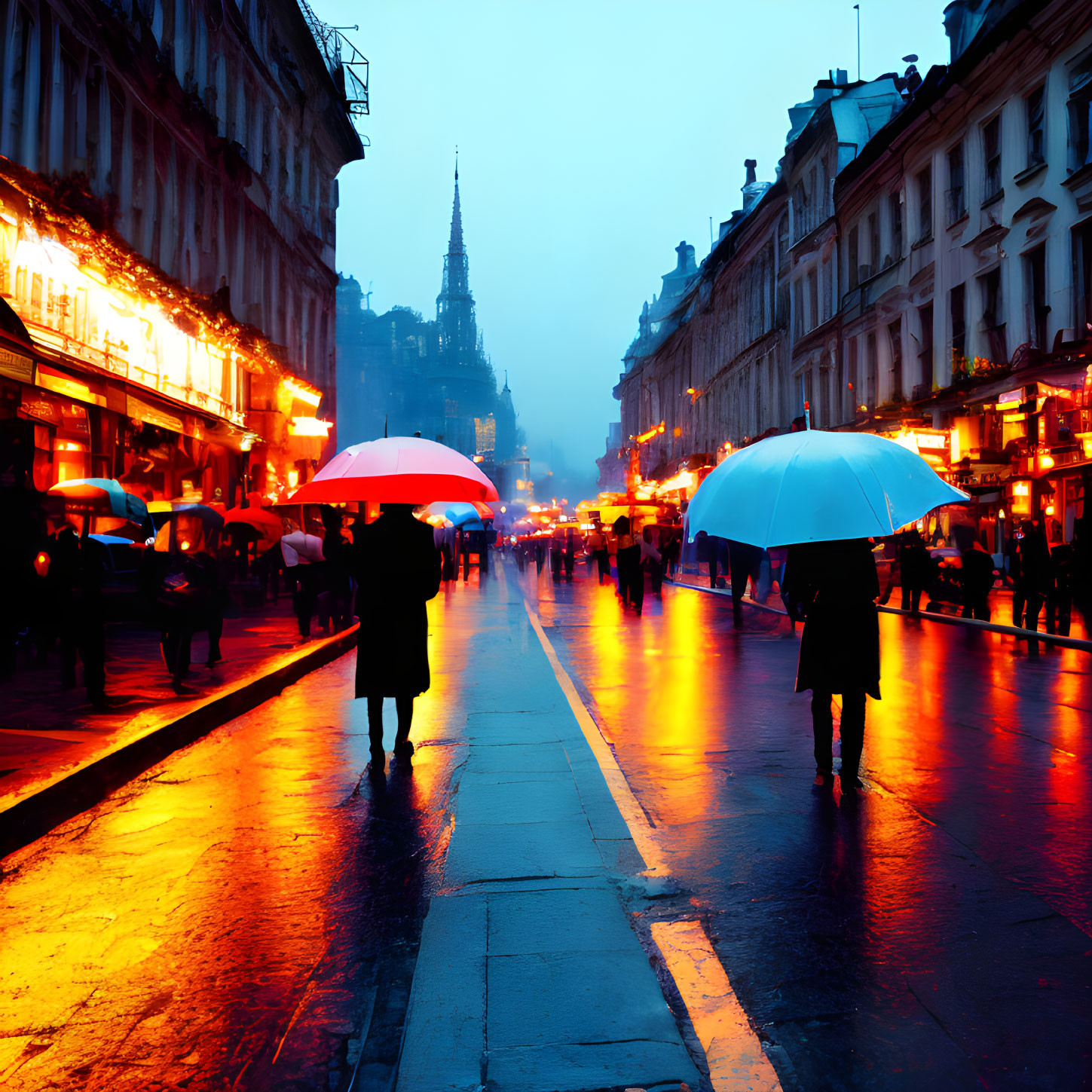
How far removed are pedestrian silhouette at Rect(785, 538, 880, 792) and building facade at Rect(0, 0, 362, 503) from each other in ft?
26.7

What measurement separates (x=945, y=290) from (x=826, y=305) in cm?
1019

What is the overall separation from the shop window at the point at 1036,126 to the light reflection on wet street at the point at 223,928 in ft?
77.6

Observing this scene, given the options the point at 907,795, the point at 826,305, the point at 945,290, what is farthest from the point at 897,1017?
the point at 826,305

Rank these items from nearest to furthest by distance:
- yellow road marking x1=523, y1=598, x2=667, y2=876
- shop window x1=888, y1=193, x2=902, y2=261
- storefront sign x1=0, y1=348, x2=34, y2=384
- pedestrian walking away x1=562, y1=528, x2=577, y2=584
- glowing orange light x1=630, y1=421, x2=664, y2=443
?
yellow road marking x1=523, y1=598, x2=667, y2=876
storefront sign x1=0, y1=348, x2=34, y2=384
shop window x1=888, y1=193, x2=902, y2=261
pedestrian walking away x1=562, y1=528, x2=577, y2=584
glowing orange light x1=630, y1=421, x2=664, y2=443

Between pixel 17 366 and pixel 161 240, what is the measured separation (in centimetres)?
1025

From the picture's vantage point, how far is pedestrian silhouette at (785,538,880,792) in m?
6.61

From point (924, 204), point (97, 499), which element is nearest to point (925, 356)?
point (924, 204)

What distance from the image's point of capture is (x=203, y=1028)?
11.3ft

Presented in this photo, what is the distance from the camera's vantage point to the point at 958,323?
29188 millimetres

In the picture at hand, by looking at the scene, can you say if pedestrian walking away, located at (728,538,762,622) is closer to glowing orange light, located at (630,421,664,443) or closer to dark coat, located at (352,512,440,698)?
dark coat, located at (352,512,440,698)

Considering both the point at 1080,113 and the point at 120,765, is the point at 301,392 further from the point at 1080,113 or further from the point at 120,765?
the point at 120,765

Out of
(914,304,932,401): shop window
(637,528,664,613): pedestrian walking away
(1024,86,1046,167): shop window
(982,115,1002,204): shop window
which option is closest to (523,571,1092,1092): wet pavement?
(637,528,664,613): pedestrian walking away

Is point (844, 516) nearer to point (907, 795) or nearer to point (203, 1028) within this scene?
point (907, 795)

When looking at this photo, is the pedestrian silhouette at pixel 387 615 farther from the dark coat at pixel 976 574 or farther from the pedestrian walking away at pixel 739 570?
the dark coat at pixel 976 574
